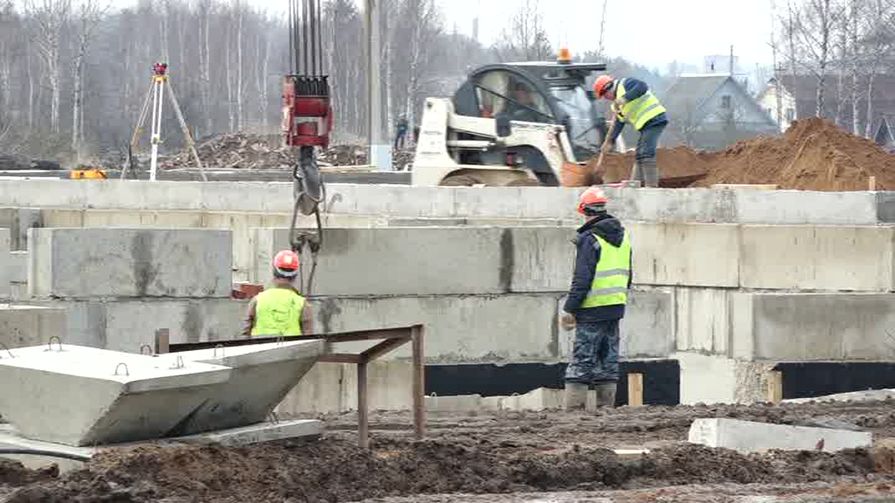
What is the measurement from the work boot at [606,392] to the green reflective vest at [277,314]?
251 cm

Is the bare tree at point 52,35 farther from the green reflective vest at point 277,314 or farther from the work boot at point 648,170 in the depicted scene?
the green reflective vest at point 277,314

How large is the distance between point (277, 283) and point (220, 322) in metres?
2.97

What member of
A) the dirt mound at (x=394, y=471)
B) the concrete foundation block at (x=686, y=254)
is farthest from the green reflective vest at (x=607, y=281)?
the concrete foundation block at (x=686, y=254)

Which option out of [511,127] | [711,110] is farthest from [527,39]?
[511,127]

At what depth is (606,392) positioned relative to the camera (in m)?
12.0

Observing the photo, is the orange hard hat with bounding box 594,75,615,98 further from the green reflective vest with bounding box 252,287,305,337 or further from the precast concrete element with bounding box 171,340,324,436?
the precast concrete element with bounding box 171,340,324,436

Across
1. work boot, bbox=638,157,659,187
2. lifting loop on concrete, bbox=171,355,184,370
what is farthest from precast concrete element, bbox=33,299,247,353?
work boot, bbox=638,157,659,187

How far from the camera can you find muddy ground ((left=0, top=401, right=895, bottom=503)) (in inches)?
290

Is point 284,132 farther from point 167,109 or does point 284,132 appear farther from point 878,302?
point 167,109

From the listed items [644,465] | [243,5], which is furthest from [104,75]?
[644,465]

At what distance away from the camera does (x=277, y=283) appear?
10.7 metres

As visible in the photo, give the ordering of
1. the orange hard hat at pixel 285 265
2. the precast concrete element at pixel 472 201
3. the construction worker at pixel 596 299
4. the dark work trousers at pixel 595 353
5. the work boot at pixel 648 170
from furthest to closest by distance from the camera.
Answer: the work boot at pixel 648 170
the precast concrete element at pixel 472 201
the dark work trousers at pixel 595 353
the construction worker at pixel 596 299
the orange hard hat at pixel 285 265

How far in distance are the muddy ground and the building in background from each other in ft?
164

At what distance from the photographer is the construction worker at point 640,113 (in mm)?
18578
